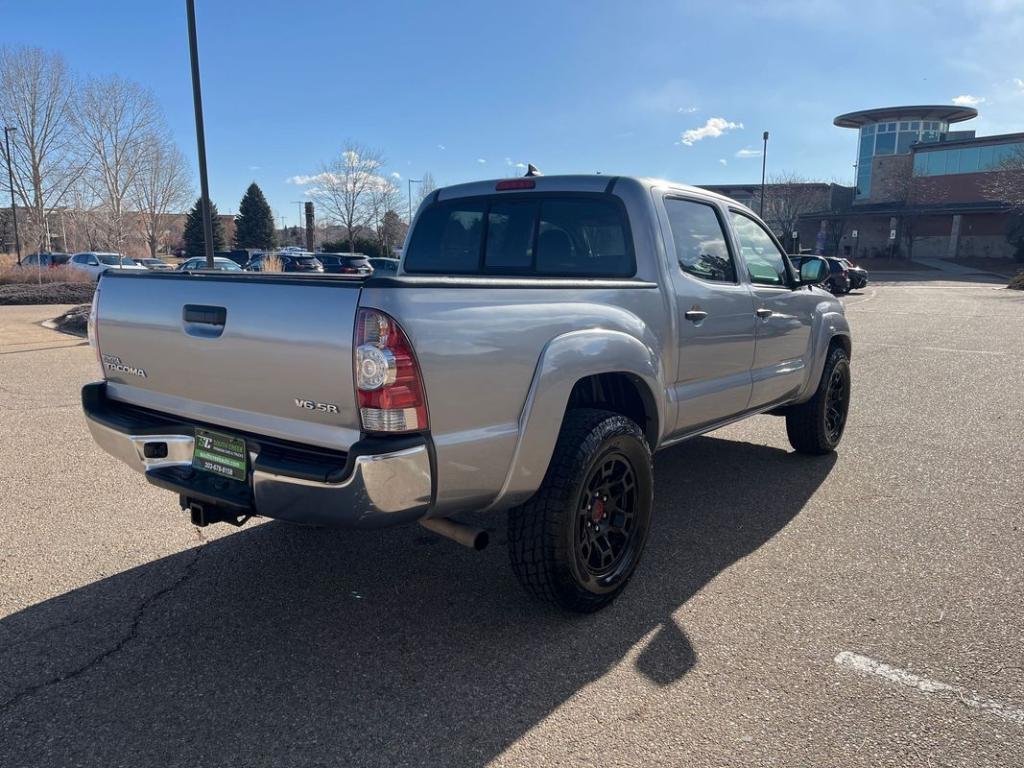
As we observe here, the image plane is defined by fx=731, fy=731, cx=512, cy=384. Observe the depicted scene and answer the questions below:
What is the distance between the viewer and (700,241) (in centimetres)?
425

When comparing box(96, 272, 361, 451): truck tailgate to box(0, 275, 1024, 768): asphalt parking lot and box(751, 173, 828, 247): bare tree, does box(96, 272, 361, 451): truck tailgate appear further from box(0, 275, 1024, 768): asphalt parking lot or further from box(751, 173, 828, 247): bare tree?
box(751, 173, 828, 247): bare tree

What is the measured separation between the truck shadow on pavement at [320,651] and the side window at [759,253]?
1680 millimetres

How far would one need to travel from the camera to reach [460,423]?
2623 millimetres

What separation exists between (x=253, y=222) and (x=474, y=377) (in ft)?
253

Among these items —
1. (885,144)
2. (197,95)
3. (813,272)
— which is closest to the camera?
(813,272)

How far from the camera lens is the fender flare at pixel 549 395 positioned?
286cm

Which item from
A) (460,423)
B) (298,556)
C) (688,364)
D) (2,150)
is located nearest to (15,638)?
(298,556)

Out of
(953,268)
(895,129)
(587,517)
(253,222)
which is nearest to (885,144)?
(895,129)

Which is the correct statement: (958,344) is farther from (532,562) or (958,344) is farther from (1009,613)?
(532,562)

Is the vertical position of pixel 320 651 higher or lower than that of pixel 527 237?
lower

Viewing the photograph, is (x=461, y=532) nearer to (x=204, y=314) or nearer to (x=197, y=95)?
(x=204, y=314)

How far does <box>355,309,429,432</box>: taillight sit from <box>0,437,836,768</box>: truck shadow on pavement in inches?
40.7

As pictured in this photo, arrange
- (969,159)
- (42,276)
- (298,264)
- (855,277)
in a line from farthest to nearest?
(969,159) < (855,277) < (298,264) < (42,276)

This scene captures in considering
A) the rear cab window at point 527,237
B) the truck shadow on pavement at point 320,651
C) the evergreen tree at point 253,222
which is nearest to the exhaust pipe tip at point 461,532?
the truck shadow on pavement at point 320,651
